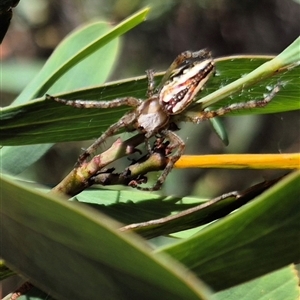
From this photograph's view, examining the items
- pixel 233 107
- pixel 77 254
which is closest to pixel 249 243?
pixel 77 254

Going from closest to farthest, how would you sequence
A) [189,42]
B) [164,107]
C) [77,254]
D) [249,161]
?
[77,254] → [249,161] → [164,107] → [189,42]

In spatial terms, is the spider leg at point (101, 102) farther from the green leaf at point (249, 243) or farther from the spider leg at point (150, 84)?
the green leaf at point (249, 243)

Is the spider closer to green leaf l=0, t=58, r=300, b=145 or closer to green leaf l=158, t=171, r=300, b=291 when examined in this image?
green leaf l=0, t=58, r=300, b=145

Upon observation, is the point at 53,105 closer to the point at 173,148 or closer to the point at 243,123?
the point at 173,148

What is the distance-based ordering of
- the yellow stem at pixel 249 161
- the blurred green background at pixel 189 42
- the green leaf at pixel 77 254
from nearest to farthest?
the green leaf at pixel 77 254, the yellow stem at pixel 249 161, the blurred green background at pixel 189 42

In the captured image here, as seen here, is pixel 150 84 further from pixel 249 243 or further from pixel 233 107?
pixel 249 243

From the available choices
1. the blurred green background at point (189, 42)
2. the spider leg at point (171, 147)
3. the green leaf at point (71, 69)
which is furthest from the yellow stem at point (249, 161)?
the blurred green background at point (189, 42)
